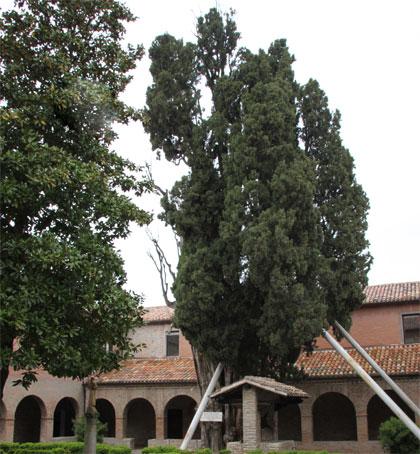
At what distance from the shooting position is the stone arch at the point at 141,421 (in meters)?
29.0

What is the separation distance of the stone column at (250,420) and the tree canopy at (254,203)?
11.1ft

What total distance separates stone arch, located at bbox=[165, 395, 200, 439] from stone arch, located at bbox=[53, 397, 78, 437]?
14.2ft

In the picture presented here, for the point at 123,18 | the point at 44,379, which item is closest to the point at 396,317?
the point at 44,379

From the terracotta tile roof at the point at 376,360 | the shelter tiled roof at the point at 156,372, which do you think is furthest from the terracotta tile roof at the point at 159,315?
the terracotta tile roof at the point at 376,360

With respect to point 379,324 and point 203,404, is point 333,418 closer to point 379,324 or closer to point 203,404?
point 379,324

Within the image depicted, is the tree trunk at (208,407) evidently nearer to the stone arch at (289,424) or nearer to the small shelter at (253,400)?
the small shelter at (253,400)

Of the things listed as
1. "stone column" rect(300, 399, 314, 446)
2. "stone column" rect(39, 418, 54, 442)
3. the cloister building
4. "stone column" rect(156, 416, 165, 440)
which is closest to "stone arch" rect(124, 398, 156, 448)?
the cloister building

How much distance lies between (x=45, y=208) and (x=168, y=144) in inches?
461

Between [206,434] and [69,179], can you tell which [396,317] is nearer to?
[206,434]

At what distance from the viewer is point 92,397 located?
41.2 feet

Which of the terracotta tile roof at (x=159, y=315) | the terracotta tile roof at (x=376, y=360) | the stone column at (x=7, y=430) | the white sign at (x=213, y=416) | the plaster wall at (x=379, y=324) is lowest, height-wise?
the stone column at (x=7, y=430)

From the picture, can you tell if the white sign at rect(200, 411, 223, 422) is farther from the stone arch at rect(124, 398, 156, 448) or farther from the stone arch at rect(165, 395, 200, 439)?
the stone arch at rect(124, 398, 156, 448)

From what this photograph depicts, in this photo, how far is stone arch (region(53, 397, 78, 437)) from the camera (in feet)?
93.0

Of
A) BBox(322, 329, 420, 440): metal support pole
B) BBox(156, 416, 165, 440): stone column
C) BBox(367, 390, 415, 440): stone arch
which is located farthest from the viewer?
BBox(156, 416, 165, 440): stone column
